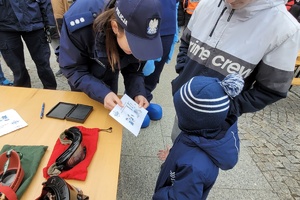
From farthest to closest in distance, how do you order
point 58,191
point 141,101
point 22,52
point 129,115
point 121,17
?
point 22,52 → point 141,101 → point 129,115 → point 121,17 → point 58,191

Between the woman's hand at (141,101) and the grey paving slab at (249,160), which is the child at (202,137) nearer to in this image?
the woman's hand at (141,101)

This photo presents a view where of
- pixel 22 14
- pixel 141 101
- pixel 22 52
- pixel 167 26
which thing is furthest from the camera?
pixel 22 52

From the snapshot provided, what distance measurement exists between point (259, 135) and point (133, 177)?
1.47 m

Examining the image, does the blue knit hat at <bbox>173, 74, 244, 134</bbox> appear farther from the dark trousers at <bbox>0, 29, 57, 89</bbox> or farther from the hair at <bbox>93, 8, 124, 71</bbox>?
the dark trousers at <bbox>0, 29, 57, 89</bbox>

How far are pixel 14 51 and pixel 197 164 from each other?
209 cm

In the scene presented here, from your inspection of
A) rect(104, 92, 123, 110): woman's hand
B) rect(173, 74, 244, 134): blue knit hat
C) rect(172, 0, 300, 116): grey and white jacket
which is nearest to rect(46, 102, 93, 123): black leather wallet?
rect(104, 92, 123, 110): woman's hand

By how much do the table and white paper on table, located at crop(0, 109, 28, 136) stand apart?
2cm

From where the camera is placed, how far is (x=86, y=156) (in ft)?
3.13

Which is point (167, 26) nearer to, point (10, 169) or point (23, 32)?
point (23, 32)

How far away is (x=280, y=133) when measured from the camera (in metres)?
2.46

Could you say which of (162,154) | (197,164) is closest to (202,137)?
(197,164)

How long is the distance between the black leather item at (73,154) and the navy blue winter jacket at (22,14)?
1.59m

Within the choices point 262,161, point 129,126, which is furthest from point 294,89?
point 129,126

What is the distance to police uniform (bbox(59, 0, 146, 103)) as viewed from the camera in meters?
1.08
